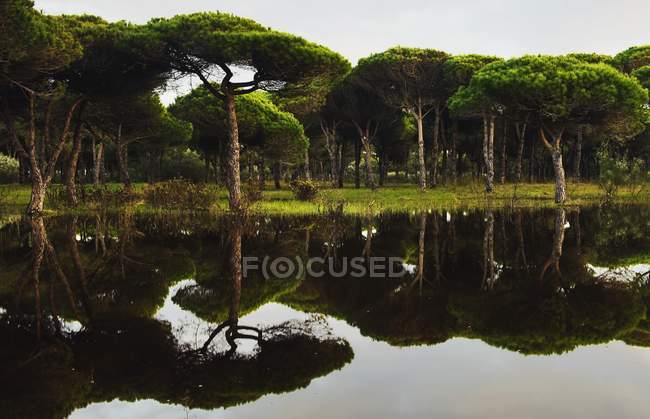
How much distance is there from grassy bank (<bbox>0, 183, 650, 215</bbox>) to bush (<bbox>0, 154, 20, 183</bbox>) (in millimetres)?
11709

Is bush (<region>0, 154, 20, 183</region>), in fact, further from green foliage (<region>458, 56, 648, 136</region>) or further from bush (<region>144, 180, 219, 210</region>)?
green foliage (<region>458, 56, 648, 136</region>)

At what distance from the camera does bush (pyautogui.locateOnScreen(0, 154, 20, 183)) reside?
1796 inches

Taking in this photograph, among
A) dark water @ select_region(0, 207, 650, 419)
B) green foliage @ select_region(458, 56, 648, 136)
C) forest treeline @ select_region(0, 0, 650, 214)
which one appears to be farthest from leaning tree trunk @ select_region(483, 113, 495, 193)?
dark water @ select_region(0, 207, 650, 419)

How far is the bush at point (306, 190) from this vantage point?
2622 centimetres

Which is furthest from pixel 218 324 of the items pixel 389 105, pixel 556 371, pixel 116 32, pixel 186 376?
pixel 389 105

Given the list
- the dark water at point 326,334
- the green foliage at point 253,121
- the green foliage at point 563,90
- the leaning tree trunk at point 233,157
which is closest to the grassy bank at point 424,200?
the leaning tree trunk at point 233,157

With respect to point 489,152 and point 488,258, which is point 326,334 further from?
point 489,152

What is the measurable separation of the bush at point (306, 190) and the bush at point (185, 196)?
5123mm

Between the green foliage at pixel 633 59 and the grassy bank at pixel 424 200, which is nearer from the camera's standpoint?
the grassy bank at pixel 424 200

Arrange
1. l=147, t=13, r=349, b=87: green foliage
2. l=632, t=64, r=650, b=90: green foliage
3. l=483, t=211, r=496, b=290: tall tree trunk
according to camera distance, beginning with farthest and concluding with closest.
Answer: l=632, t=64, r=650, b=90: green foliage
l=147, t=13, r=349, b=87: green foliage
l=483, t=211, r=496, b=290: tall tree trunk

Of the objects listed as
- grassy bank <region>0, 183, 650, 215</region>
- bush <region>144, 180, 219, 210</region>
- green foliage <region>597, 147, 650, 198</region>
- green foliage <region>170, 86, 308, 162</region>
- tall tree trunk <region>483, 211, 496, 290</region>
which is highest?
green foliage <region>170, 86, 308, 162</region>

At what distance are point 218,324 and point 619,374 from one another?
4268 mm

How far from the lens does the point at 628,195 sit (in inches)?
1214

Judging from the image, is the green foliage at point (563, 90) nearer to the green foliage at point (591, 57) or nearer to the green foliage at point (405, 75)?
the green foliage at point (405, 75)
